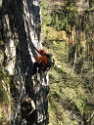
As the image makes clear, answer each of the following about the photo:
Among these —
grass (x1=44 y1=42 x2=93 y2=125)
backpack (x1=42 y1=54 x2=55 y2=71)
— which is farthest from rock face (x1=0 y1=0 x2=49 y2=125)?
grass (x1=44 y1=42 x2=93 y2=125)

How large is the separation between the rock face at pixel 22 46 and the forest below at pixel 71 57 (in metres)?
5.09

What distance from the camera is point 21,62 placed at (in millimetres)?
11156

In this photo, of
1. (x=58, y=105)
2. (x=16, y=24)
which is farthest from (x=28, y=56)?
(x=58, y=105)

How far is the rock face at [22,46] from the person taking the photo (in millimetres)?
10852

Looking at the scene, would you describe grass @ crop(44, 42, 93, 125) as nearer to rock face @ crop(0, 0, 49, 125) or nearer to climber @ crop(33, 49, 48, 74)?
rock face @ crop(0, 0, 49, 125)

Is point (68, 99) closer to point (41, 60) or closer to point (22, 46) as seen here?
point (22, 46)

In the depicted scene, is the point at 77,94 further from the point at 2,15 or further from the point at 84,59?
the point at 2,15

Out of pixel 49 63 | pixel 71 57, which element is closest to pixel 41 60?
pixel 49 63

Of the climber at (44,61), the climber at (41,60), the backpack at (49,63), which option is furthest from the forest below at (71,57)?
the backpack at (49,63)

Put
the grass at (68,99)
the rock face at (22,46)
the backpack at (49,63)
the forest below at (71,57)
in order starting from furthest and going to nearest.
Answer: the forest below at (71,57) → the grass at (68,99) → the rock face at (22,46) → the backpack at (49,63)

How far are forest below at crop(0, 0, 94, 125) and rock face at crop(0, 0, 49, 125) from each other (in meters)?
5.09

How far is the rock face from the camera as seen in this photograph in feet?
35.6

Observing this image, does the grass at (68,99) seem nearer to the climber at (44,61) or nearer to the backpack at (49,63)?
the climber at (44,61)

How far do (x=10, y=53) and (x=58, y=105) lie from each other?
405 inches
